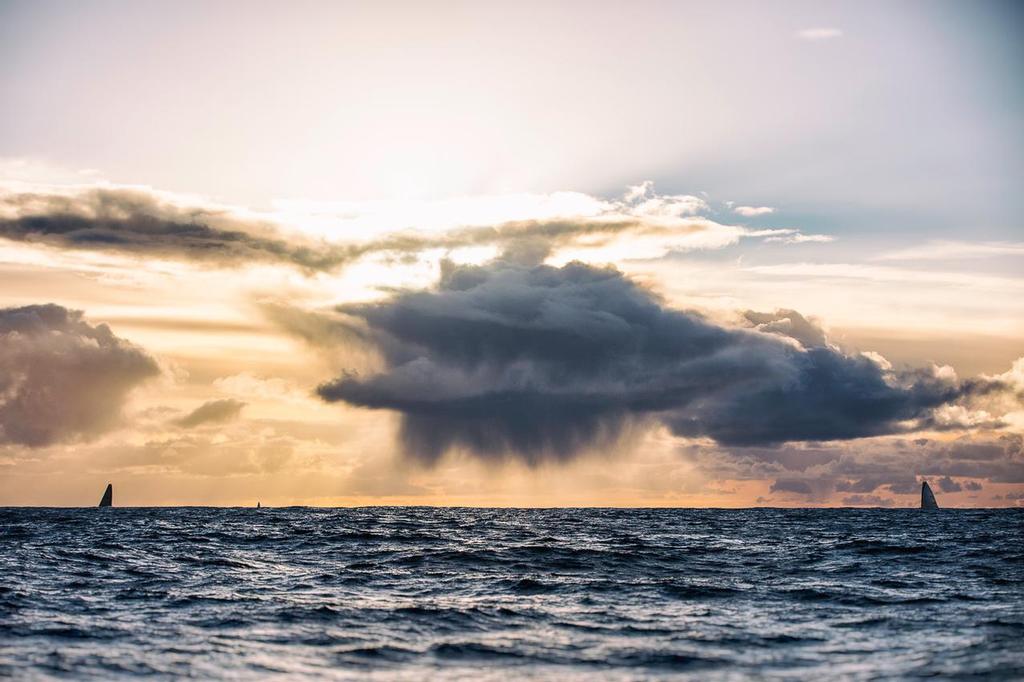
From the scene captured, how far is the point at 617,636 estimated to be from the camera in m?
28.0

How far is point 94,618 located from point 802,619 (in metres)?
23.7

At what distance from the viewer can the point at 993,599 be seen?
3484cm

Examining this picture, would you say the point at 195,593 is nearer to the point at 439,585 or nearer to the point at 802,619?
the point at 439,585

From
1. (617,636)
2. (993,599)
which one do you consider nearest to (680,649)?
(617,636)

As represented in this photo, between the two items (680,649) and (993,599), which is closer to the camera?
(680,649)

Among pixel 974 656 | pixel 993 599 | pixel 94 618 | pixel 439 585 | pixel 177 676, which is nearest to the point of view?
pixel 177 676

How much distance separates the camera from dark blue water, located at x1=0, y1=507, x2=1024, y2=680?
2375 centimetres

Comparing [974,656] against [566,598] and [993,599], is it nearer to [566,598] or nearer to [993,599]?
[993,599]

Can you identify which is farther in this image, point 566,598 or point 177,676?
point 566,598

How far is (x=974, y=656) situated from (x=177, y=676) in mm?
20283

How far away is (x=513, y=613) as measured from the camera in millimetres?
32500

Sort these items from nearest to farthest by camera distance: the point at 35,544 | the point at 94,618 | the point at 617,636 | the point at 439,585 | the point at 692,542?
the point at 617,636, the point at 94,618, the point at 439,585, the point at 35,544, the point at 692,542

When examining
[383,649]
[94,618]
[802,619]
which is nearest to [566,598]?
[802,619]

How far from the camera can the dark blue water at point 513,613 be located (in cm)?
2375
